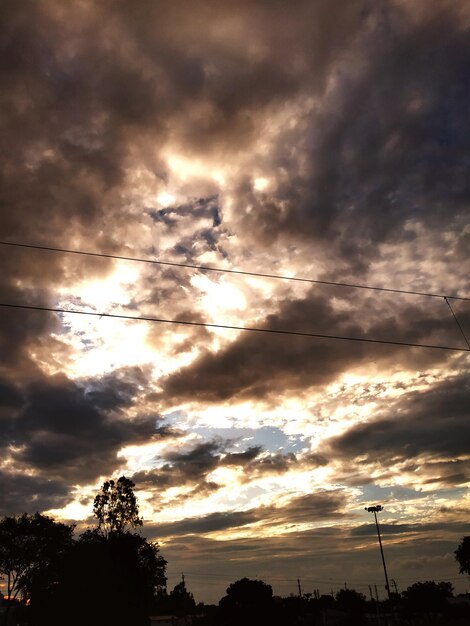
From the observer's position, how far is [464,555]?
94688mm

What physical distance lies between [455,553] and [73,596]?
82.1 meters

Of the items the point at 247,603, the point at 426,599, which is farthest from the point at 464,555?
the point at 247,603

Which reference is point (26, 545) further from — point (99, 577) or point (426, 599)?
point (426, 599)

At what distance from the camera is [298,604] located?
118m

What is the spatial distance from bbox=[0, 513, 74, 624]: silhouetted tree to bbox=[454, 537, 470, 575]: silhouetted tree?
7276 centimetres

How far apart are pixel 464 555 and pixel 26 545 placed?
257ft

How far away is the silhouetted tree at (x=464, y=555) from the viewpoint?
94.1 metres

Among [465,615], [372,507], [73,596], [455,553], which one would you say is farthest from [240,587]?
[465,615]

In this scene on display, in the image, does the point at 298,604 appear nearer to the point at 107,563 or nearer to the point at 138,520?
the point at 138,520

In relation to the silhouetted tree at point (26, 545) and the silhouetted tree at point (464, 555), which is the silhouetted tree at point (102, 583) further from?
the silhouetted tree at point (464, 555)

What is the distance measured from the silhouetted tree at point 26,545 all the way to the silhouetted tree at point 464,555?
72.8 metres

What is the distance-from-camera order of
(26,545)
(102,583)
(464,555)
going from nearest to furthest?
(102,583) → (26,545) → (464,555)

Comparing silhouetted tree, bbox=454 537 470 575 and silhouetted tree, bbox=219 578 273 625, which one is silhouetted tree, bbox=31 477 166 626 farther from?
silhouetted tree, bbox=454 537 470 575

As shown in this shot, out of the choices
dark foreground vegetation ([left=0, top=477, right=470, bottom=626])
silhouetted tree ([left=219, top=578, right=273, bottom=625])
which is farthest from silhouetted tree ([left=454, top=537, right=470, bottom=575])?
silhouetted tree ([left=219, top=578, right=273, bottom=625])
